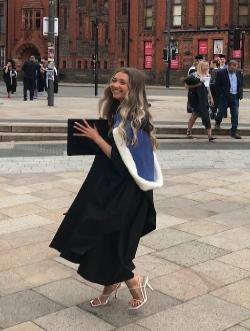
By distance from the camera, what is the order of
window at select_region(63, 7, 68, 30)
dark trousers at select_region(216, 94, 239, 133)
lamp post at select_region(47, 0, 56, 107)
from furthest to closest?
window at select_region(63, 7, 68, 30) → lamp post at select_region(47, 0, 56, 107) → dark trousers at select_region(216, 94, 239, 133)

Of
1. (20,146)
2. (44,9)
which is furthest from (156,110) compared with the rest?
(44,9)

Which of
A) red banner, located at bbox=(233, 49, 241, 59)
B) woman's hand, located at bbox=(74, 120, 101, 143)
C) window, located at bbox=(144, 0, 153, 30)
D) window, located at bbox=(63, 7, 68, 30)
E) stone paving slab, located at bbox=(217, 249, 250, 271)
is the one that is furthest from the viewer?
window, located at bbox=(63, 7, 68, 30)

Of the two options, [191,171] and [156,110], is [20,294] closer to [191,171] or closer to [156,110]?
[191,171]

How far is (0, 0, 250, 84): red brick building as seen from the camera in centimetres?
5022

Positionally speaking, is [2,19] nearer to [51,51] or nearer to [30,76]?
[30,76]

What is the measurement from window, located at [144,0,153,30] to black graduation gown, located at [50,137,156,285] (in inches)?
2032

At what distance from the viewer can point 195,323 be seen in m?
4.05

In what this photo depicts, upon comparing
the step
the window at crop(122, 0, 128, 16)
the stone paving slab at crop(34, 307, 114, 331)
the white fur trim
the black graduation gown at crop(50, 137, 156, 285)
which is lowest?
the stone paving slab at crop(34, 307, 114, 331)

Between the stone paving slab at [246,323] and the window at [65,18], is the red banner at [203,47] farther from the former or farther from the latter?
the stone paving slab at [246,323]

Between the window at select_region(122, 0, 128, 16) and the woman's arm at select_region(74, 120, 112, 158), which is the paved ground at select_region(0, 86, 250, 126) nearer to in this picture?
the woman's arm at select_region(74, 120, 112, 158)

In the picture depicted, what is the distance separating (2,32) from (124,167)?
203ft

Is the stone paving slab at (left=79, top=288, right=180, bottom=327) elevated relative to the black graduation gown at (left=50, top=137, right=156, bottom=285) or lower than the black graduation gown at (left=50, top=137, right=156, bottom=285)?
lower

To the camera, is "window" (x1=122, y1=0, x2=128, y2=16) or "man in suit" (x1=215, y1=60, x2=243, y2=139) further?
"window" (x1=122, y1=0, x2=128, y2=16)

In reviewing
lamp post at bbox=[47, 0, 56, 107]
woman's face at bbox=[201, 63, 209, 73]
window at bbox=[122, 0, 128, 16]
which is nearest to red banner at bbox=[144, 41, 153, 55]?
window at bbox=[122, 0, 128, 16]
